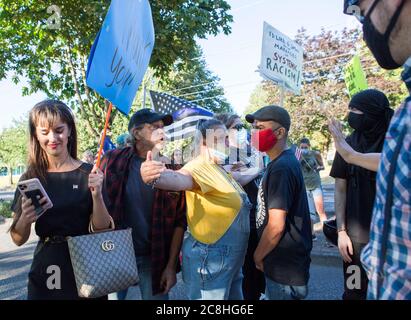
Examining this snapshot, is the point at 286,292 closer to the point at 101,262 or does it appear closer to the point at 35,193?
the point at 101,262

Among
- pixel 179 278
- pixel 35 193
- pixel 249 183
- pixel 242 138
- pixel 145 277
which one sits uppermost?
pixel 242 138

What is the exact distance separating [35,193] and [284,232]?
5.03 feet

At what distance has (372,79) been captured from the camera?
842 inches

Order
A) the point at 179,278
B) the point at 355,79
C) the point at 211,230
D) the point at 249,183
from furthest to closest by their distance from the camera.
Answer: the point at 179,278 < the point at 355,79 < the point at 249,183 < the point at 211,230

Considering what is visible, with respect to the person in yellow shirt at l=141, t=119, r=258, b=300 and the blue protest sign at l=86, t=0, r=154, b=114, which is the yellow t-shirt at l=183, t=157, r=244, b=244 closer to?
the person in yellow shirt at l=141, t=119, r=258, b=300

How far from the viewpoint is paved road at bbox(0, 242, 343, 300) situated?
453 cm

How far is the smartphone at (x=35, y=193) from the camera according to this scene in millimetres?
1969

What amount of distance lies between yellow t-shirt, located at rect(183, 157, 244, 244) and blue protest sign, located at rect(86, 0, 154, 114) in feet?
2.15

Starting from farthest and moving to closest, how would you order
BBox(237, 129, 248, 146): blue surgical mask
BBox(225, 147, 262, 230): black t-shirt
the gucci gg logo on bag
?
BBox(237, 129, 248, 146): blue surgical mask → BBox(225, 147, 262, 230): black t-shirt → the gucci gg logo on bag

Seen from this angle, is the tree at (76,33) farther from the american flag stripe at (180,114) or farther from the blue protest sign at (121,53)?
the blue protest sign at (121,53)

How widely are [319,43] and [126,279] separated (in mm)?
25875

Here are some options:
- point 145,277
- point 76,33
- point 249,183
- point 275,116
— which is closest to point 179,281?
point 249,183

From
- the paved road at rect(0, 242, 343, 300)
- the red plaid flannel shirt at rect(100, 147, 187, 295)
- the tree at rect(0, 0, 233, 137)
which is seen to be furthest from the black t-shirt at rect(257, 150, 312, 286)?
the tree at rect(0, 0, 233, 137)

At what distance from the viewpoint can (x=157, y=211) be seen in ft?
9.18
